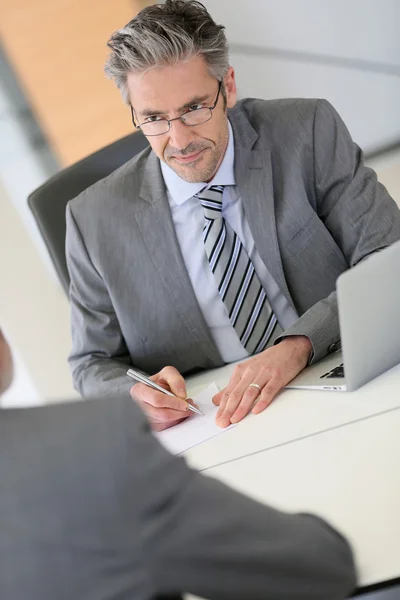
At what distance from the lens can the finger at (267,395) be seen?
4.49 ft

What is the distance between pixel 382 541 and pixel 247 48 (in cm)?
329

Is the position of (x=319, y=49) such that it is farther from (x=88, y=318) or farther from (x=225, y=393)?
(x=225, y=393)

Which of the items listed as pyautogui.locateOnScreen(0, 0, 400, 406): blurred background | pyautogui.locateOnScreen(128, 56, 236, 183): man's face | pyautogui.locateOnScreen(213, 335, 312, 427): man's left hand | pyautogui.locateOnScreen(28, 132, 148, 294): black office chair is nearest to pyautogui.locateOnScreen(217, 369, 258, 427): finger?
pyautogui.locateOnScreen(213, 335, 312, 427): man's left hand

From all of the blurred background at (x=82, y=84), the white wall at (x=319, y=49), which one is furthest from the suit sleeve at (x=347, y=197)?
the white wall at (x=319, y=49)

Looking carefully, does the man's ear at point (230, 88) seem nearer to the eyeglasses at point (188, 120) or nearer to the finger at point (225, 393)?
the eyeglasses at point (188, 120)

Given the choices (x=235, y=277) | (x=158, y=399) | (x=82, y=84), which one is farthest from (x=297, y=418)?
(x=82, y=84)

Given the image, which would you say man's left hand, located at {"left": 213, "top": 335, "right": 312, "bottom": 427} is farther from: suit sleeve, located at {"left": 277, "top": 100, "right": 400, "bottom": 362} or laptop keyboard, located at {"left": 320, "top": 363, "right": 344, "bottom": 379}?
suit sleeve, located at {"left": 277, "top": 100, "right": 400, "bottom": 362}

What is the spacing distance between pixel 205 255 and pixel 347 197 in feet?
1.29

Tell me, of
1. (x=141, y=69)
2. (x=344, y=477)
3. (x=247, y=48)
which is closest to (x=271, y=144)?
(x=141, y=69)

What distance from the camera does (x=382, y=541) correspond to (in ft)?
3.13

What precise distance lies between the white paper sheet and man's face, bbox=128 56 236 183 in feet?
2.04

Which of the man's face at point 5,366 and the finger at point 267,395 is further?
the finger at point 267,395

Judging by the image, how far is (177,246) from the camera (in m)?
1.78

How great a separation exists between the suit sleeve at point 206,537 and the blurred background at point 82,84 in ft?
9.49
